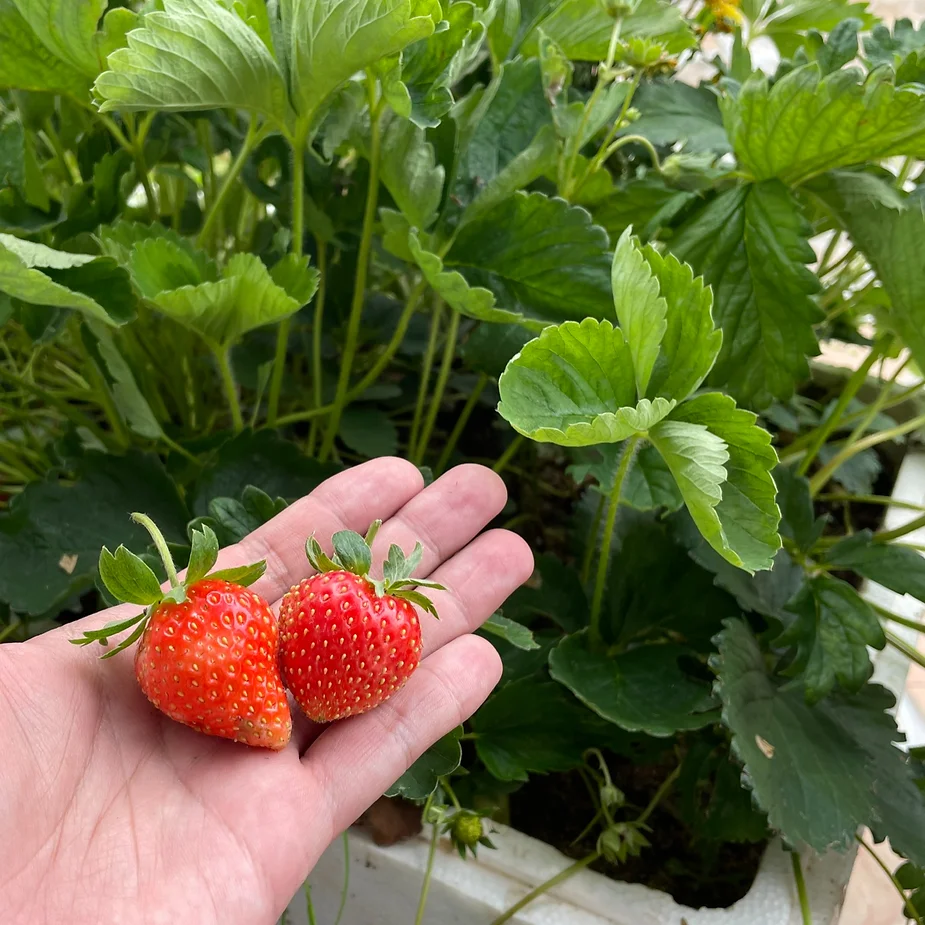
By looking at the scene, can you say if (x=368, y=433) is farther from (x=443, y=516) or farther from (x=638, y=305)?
(x=638, y=305)

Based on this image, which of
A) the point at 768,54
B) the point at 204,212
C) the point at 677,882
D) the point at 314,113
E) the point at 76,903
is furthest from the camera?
the point at 768,54

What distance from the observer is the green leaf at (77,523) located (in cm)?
69

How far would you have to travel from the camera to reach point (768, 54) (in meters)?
2.04

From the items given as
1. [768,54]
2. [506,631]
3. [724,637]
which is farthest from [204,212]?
[768,54]

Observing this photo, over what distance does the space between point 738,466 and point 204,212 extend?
2.56ft

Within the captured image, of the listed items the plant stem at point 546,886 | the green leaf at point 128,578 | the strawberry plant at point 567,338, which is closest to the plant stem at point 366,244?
the strawberry plant at point 567,338

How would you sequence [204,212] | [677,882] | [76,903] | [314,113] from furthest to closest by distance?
[204,212] < [677,882] < [314,113] < [76,903]

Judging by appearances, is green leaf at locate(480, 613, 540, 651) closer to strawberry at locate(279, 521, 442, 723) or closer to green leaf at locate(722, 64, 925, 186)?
strawberry at locate(279, 521, 442, 723)

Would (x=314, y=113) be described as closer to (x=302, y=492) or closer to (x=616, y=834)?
(x=302, y=492)

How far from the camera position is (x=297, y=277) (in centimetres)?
64

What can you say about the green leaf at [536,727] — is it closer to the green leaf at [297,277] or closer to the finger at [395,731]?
the finger at [395,731]

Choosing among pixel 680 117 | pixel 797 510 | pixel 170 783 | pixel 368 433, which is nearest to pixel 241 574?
pixel 170 783

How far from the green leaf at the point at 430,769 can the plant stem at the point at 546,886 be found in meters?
0.13

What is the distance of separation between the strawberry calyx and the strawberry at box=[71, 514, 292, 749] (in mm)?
45
